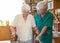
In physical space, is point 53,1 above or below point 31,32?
above

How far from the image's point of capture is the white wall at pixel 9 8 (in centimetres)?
641

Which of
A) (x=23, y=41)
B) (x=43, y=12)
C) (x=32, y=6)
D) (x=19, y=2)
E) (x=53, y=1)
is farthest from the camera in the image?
(x=19, y=2)

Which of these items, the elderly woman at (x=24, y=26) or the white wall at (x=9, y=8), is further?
the white wall at (x=9, y=8)

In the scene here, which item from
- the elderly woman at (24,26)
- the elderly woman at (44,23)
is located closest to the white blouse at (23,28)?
the elderly woman at (24,26)

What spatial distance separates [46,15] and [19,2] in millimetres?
3963

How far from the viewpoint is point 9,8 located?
647cm

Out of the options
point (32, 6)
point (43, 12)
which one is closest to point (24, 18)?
point (43, 12)

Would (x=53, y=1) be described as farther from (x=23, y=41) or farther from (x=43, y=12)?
(x=23, y=41)

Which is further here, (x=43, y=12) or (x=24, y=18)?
(x=43, y=12)

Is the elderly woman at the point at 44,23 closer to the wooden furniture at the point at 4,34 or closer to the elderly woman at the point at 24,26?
the elderly woman at the point at 24,26

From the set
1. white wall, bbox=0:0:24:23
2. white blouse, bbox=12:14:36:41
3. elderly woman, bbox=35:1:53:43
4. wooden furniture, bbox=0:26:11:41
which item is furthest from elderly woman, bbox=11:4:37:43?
white wall, bbox=0:0:24:23

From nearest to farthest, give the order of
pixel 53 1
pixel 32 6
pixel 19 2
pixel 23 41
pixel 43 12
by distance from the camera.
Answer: pixel 23 41
pixel 43 12
pixel 53 1
pixel 32 6
pixel 19 2

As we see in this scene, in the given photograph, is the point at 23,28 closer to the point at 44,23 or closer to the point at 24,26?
the point at 24,26

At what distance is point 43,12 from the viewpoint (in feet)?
8.58
